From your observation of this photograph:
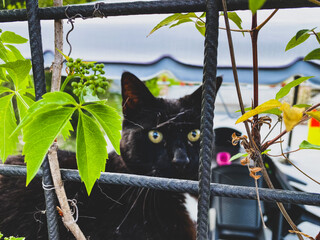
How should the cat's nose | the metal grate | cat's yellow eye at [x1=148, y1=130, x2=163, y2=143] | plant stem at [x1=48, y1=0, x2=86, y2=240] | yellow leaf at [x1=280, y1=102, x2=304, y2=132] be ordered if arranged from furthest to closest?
cat's yellow eye at [x1=148, y1=130, x2=163, y2=143] → the cat's nose → plant stem at [x1=48, y1=0, x2=86, y2=240] → the metal grate → yellow leaf at [x1=280, y1=102, x2=304, y2=132]

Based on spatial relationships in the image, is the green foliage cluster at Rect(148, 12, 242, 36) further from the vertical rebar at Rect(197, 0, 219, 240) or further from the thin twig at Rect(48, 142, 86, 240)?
the thin twig at Rect(48, 142, 86, 240)

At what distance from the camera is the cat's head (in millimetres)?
1038

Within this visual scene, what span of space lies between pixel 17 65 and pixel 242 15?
220 centimetres

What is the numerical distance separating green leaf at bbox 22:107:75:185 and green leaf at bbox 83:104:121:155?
5cm

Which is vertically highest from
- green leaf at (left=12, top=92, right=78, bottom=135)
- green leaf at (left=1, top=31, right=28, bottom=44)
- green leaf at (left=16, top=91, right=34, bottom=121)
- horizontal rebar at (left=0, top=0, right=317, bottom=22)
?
horizontal rebar at (left=0, top=0, right=317, bottom=22)

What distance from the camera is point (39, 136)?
15.7 inches

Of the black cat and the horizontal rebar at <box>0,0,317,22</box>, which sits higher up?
the horizontal rebar at <box>0,0,317,22</box>

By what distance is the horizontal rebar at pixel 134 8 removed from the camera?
42 cm

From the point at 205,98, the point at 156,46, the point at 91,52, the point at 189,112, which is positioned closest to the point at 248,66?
the point at 156,46

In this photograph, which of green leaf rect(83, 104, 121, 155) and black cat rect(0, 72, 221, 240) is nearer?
green leaf rect(83, 104, 121, 155)

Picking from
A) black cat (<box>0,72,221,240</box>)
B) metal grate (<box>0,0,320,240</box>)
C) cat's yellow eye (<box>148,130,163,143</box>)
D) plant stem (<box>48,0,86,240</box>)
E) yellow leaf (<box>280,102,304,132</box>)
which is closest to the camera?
yellow leaf (<box>280,102,304,132</box>)

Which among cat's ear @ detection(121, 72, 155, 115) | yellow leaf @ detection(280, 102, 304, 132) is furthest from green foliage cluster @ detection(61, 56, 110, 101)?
cat's ear @ detection(121, 72, 155, 115)

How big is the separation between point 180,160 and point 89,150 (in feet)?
1.91

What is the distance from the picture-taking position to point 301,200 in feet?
1.41
